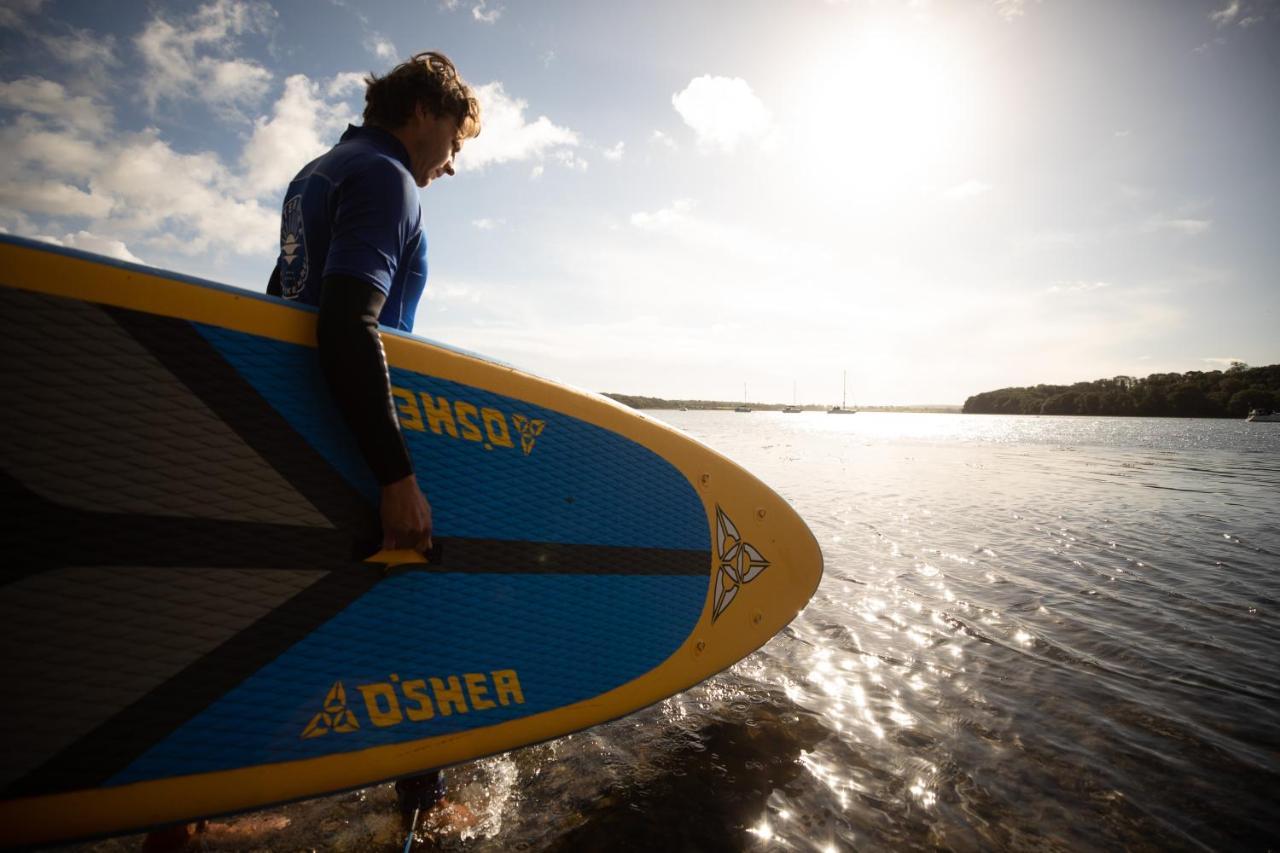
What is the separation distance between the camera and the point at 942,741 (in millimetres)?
2293

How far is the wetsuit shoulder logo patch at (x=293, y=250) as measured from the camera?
1.55m

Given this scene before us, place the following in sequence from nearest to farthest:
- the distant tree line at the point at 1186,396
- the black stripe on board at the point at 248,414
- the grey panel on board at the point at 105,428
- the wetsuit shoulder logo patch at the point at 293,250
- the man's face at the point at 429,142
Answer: the grey panel on board at the point at 105,428, the black stripe on board at the point at 248,414, the wetsuit shoulder logo patch at the point at 293,250, the man's face at the point at 429,142, the distant tree line at the point at 1186,396

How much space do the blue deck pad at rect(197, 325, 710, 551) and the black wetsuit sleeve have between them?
23 centimetres

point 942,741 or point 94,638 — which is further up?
point 94,638

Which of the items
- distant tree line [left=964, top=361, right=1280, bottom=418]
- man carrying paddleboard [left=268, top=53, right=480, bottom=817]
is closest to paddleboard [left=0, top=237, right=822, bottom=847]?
man carrying paddleboard [left=268, top=53, right=480, bottom=817]

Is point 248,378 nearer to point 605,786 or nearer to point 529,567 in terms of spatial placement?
point 529,567

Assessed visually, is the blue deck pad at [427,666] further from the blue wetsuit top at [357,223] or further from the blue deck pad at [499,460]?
the blue wetsuit top at [357,223]

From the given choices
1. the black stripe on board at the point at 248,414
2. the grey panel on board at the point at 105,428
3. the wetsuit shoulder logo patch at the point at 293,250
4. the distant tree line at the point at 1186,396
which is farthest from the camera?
the distant tree line at the point at 1186,396

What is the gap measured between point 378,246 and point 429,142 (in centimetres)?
66

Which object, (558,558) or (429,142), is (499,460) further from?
(429,142)

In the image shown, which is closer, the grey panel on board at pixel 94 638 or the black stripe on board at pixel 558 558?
the grey panel on board at pixel 94 638

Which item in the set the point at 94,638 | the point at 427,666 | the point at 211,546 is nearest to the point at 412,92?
the point at 211,546

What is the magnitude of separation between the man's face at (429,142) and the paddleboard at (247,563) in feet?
2.29

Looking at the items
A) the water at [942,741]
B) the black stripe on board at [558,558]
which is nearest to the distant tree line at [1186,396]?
the water at [942,741]
